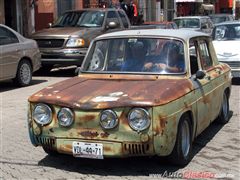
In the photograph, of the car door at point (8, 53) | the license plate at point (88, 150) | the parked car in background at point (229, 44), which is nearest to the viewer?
the license plate at point (88, 150)

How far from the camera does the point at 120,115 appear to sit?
5.26 m

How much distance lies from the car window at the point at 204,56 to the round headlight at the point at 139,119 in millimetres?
1968

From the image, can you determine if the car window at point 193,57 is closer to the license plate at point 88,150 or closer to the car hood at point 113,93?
the car hood at point 113,93

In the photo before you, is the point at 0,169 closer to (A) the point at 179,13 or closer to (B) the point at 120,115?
(B) the point at 120,115

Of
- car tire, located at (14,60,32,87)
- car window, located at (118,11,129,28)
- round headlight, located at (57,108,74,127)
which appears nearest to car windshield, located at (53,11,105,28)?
car window, located at (118,11,129,28)

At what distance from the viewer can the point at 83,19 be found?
15500 mm

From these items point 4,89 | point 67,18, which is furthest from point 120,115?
point 67,18

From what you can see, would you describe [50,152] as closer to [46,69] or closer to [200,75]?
[200,75]

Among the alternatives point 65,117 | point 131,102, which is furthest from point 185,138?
point 65,117

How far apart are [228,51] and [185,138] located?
730cm

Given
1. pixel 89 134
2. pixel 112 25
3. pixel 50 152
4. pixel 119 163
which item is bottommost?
pixel 119 163

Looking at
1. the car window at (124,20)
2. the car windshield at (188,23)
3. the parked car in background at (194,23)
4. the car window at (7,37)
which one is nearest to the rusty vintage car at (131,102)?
the car window at (7,37)

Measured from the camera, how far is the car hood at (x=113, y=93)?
529 centimetres

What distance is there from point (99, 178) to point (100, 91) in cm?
96
